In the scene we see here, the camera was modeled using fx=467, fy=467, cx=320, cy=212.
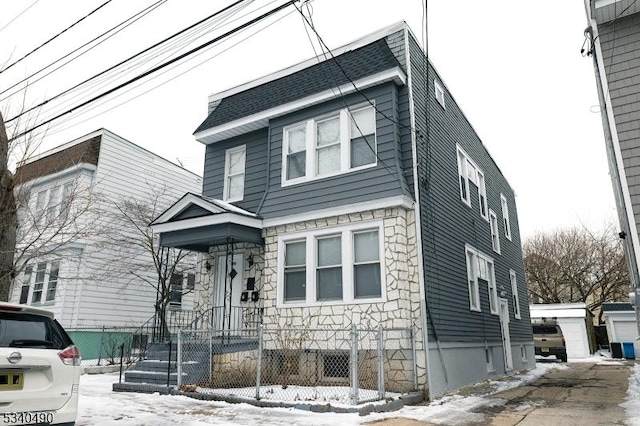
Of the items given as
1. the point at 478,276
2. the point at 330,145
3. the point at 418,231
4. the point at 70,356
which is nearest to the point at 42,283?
the point at 330,145

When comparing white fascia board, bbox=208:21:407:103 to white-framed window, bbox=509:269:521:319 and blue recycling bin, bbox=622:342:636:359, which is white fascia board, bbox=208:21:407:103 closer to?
white-framed window, bbox=509:269:521:319

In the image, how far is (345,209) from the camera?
10.2m

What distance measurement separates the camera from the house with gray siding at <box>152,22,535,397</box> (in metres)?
9.77

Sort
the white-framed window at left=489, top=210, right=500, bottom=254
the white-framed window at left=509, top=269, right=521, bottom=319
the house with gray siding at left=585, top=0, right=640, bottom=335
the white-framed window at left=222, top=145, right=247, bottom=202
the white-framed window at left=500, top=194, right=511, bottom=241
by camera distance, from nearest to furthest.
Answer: the house with gray siding at left=585, top=0, right=640, bottom=335 → the white-framed window at left=222, top=145, right=247, bottom=202 → the white-framed window at left=489, top=210, right=500, bottom=254 → the white-framed window at left=509, top=269, right=521, bottom=319 → the white-framed window at left=500, top=194, right=511, bottom=241

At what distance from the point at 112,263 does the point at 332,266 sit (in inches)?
431

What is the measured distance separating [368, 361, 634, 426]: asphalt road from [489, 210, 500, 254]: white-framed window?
534 centimetres

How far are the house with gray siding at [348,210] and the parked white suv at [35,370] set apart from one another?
613 centimetres

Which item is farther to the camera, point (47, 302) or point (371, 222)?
point (47, 302)

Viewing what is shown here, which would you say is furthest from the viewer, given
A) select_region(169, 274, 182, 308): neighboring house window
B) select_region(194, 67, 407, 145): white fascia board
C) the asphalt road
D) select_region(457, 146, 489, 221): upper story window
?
select_region(169, 274, 182, 308): neighboring house window

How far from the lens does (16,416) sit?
394cm

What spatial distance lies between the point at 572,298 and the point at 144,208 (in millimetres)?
32075

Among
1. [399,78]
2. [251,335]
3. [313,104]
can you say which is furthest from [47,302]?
[399,78]

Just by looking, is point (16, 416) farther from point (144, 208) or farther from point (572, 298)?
point (572, 298)

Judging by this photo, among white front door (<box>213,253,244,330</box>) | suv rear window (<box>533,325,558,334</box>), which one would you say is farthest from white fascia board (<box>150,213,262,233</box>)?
suv rear window (<box>533,325,558,334</box>)
